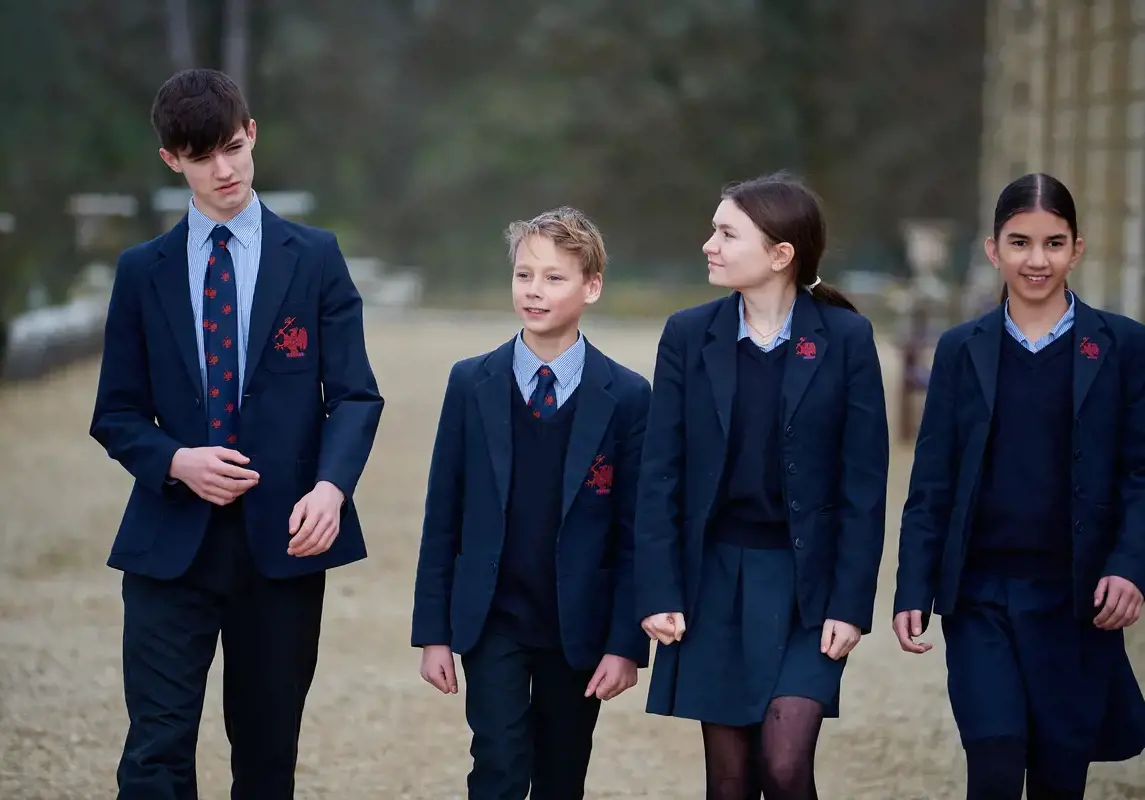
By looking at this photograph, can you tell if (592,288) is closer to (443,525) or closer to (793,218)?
(793,218)

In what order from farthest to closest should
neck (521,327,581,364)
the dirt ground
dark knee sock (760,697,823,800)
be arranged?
the dirt ground < neck (521,327,581,364) < dark knee sock (760,697,823,800)

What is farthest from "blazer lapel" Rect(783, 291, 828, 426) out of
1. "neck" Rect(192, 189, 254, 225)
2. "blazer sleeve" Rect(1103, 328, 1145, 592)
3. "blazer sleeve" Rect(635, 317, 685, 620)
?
"neck" Rect(192, 189, 254, 225)

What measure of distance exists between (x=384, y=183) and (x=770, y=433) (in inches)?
1598

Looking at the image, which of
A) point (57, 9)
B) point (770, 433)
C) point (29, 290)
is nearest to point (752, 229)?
point (770, 433)

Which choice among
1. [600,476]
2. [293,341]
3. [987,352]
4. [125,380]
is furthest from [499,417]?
[987,352]

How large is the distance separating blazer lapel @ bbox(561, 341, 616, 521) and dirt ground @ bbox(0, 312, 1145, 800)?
6.11 feet

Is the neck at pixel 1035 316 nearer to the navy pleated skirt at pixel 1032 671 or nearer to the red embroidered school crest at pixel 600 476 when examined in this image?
the navy pleated skirt at pixel 1032 671

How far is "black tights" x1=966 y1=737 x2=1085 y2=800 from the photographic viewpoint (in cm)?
377

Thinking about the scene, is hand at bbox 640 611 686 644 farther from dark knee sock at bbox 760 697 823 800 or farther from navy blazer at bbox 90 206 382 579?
navy blazer at bbox 90 206 382 579

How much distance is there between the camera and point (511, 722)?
3.87 m

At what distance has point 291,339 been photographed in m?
3.91

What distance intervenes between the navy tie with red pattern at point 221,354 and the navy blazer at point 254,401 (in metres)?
0.03

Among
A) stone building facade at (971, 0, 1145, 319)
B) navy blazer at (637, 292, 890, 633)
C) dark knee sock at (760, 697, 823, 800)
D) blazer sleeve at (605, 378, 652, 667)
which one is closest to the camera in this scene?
dark knee sock at (760, 697, 823, 800)

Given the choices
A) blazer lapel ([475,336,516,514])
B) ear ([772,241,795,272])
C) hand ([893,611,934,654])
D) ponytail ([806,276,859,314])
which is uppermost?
ear ([772,241,795,272])
